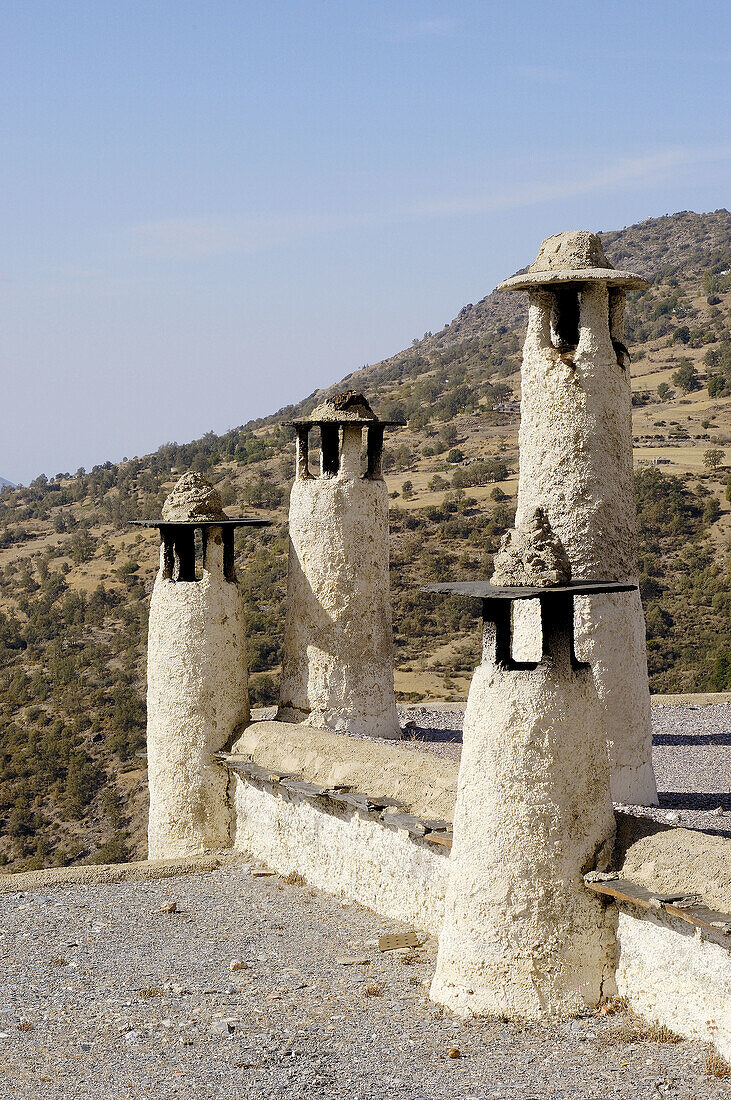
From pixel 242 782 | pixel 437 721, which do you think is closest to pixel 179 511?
pixel 242 782

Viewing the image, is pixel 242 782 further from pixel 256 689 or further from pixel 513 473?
pixel 513 473

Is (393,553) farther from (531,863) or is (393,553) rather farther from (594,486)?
(531,863)

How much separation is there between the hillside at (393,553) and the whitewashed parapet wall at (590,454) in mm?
13614

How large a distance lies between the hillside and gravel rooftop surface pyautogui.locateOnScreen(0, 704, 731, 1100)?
1279cm

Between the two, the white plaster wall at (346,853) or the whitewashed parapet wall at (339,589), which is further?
the whitewashed parapet wall at (339,589)

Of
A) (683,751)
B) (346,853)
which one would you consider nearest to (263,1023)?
(346,853)

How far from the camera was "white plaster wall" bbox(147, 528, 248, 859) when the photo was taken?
49.8ft

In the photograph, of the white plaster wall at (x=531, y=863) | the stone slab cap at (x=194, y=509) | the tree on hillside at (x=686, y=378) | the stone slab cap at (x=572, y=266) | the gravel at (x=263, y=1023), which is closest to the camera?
the gravel at (x=263, y=1023)

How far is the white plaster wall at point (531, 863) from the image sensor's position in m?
9.90

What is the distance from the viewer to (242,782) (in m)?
15.0

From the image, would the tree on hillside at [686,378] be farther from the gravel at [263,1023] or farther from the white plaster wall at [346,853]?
the gravel at [263,1023]

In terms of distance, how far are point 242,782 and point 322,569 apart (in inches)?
115

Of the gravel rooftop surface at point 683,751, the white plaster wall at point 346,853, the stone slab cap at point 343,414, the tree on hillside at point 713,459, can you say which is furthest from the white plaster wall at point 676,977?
the tree on hillside at point 713,459

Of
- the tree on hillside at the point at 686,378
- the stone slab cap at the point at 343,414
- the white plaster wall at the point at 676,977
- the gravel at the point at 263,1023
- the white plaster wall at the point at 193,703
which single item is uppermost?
the tree on hillside at the point at 686,378
